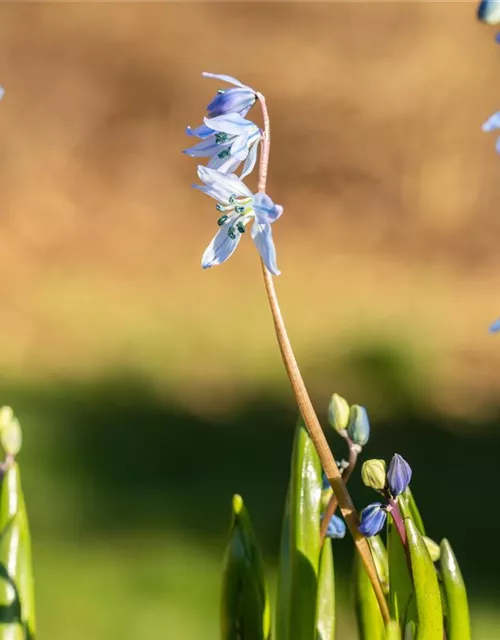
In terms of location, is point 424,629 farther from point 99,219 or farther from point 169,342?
point 99,219

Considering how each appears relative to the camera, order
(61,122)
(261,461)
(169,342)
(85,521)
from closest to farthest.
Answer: (85,521), (261,461), (169,342), (61,122)

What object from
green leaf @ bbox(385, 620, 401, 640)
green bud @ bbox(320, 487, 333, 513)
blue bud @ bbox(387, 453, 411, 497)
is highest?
blue bud @ bbox(387, 453, 411, 497)

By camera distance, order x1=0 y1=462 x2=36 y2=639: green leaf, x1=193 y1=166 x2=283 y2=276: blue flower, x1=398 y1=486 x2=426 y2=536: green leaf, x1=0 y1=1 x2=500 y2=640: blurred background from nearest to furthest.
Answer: x1=193 y1=166 x2=283 y2=276: blue flower
x1=398 y1=486 x2=426 y2=536: green leaf
x1=0 y1=462 x2=36 y2=639: green leaf
x1=0 y1=1 x2=500 y2=640: blurred background

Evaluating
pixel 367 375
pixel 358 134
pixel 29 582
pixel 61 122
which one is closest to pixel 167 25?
pixel 61 122

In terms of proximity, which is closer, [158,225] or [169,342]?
[169,342]

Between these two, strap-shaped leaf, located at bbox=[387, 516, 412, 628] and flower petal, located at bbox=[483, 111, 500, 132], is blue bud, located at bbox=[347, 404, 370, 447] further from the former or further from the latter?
flower petal, located at bbox=[483, 111, 500, 132]

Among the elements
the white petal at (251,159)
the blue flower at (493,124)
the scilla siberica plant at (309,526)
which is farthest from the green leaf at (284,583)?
the blue flower at (493,124)

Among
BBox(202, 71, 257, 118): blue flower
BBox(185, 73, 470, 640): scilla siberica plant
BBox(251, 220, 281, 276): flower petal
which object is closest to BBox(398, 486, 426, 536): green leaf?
BBox(185, 73, 470, 640): scilla siberica plant
